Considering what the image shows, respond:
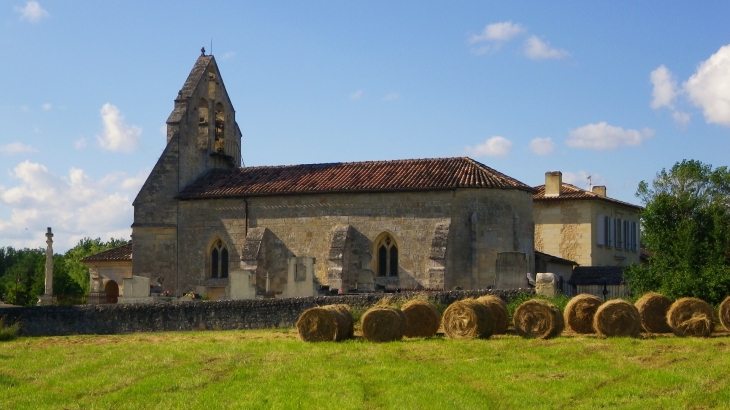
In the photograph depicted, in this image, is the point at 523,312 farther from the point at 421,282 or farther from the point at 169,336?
the point at 421,282

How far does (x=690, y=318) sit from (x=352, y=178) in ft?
65.5

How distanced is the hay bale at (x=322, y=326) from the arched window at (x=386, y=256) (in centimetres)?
1562

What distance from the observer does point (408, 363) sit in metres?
19.3

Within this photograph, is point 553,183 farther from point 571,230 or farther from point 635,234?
point 635,234

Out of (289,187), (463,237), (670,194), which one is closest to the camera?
(670,194)

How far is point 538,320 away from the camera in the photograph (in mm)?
22953

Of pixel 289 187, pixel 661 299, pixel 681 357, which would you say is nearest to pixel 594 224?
pixel 289 187

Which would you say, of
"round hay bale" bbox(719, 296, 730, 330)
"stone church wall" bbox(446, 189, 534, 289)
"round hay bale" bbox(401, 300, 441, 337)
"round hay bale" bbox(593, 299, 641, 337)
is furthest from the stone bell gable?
"round hay bale" bbox(719, 296, 730, 330)

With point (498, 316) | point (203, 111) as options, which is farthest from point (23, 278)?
point (498, 316)

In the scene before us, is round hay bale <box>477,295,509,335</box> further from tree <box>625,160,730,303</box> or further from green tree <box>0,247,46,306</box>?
green tree <box>0,247,46,306</box>

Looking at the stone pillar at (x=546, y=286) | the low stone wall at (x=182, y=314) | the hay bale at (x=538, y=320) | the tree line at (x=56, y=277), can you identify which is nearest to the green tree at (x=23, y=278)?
the tree line at (x=56, y=277)

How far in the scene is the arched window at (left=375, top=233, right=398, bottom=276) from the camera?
1551 inches

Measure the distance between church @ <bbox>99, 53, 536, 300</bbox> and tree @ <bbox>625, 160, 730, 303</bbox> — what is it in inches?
258

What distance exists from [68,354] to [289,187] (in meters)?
18.2
